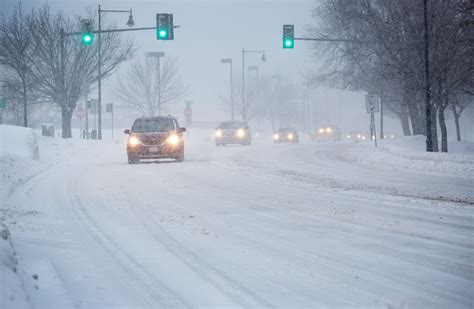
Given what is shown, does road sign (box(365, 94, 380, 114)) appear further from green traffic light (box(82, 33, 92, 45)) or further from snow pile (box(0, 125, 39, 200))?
snow pile (box(0, 125, 39, 200))

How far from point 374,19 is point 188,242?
23835 millimetres

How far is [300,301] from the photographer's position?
4.27 m

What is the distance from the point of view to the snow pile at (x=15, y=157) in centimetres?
1245

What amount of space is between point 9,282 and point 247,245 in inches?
110

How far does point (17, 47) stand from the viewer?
33188mm

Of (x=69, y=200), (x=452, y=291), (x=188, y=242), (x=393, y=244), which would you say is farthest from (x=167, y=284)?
(x=69, y=200)

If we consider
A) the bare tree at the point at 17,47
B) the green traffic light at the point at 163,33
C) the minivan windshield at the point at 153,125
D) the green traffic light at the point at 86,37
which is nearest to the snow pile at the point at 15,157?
the minivan windshield at the point at 153,125

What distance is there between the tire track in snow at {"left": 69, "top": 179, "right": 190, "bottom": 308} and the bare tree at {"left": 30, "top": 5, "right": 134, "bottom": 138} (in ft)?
93.0

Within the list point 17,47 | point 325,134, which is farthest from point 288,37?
point 325,134

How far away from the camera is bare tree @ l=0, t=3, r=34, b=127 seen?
109 ft

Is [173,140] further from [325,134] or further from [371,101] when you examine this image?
[325,134]

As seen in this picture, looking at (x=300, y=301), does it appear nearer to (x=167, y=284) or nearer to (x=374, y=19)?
(x=167, y=284)

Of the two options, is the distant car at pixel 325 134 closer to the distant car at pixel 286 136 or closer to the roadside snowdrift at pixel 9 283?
the distant car at pixel 286 136

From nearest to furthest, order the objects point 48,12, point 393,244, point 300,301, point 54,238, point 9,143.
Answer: point 300,301, point 393,244, point 54,238, point 9,143, point 48,12
